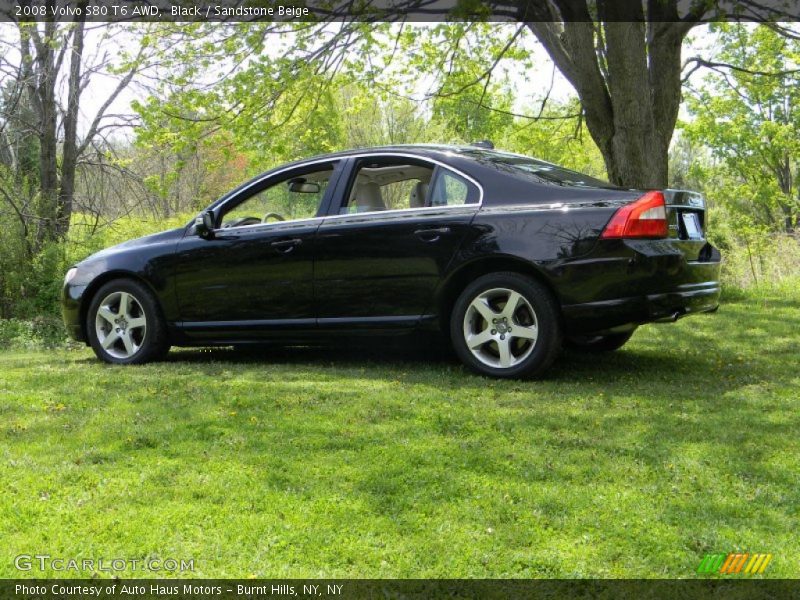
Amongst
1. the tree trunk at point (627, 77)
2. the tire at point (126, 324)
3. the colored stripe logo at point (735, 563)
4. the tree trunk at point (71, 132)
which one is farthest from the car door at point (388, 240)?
the tree trunk at point (71, 132)

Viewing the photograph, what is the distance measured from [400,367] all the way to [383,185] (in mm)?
1478

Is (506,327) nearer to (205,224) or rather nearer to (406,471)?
(406,471)

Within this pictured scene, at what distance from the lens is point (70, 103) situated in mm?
15922

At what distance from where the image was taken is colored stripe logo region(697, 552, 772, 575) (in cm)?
268

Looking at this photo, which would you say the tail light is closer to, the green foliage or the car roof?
the car roof

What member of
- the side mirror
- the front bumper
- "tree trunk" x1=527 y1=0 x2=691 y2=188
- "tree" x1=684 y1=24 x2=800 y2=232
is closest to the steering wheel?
the side mirror

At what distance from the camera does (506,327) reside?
585 centimetres

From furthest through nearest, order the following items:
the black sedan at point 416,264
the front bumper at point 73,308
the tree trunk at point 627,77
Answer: the tree trunk at point 627,77, the front bumper at point 73,308, the black sedan at point 416,264

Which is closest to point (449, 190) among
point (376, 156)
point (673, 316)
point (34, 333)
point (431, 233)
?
point (431, 233)

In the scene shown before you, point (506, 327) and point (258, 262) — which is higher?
point (258, 262)

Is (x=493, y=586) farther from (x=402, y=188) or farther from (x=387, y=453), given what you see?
(x=402, y=188)

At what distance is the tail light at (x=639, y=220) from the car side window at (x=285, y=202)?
2.39 meters

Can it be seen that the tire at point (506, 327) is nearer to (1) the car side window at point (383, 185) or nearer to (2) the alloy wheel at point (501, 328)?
(2) the alloy wheel at point (501, 328)

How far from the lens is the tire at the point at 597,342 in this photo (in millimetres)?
6988
